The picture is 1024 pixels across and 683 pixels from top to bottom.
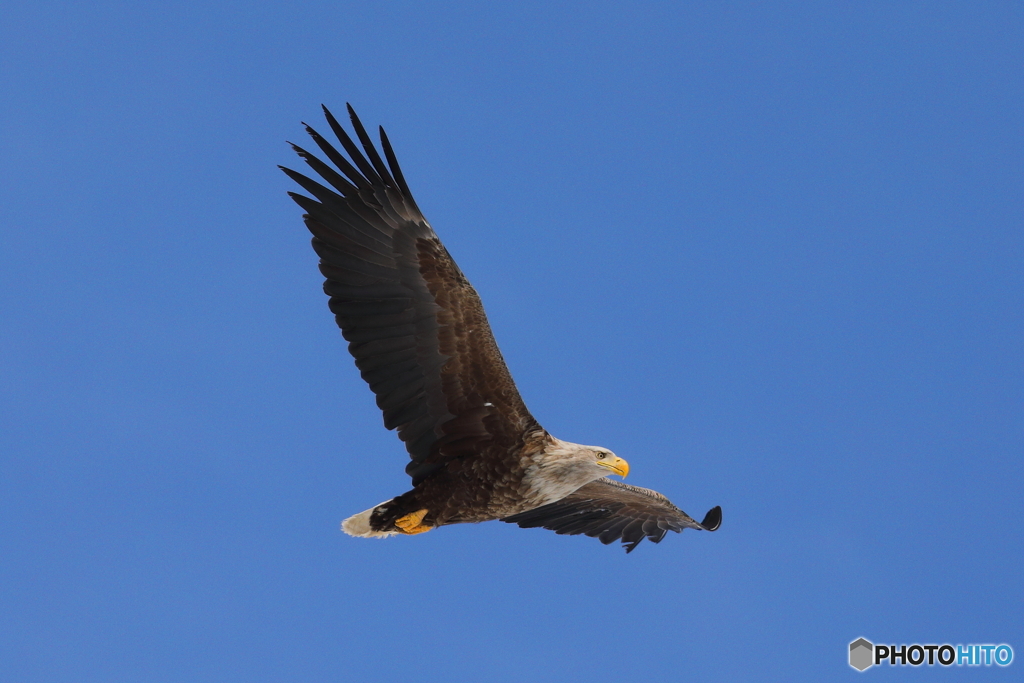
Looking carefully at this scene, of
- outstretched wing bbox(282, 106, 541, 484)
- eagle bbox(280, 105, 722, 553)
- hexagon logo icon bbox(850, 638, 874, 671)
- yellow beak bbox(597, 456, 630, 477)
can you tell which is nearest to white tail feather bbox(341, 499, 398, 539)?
eagle bbox(280, 105, 722, 553)

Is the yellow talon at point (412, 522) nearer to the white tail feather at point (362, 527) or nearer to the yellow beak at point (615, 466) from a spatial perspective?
the white tail feather at point (362, 527)

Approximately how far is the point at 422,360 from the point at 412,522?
180 centimetres

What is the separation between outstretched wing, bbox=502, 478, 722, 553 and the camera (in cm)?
1517

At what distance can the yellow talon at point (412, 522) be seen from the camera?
42.4ft

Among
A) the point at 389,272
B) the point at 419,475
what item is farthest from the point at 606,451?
the point at 389,272

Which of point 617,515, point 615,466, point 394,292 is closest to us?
point 394,292

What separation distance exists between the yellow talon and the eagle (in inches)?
0.5

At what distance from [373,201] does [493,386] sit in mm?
2321

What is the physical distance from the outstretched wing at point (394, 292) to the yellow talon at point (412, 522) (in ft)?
3.94

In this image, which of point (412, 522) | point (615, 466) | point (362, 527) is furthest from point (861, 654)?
point (362, 527)

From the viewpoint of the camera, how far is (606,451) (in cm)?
1288

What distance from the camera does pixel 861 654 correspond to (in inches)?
604

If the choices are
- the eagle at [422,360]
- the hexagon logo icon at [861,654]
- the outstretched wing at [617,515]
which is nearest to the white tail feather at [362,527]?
the eagle at [422,360]

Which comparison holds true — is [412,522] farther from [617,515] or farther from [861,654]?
[861,654]
